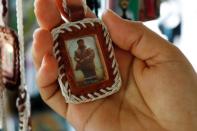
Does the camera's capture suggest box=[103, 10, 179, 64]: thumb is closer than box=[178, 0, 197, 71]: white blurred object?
Yes

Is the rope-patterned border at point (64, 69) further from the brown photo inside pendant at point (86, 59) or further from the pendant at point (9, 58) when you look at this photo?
the pendant at point (9, 58)

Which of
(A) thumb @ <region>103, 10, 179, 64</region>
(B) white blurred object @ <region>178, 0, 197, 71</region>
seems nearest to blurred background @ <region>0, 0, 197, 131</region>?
(B) white blurred object @ <region>178, 0, 197, 71</region>

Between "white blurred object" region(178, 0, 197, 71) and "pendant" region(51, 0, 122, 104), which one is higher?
"pendant" region(51, 0, 122, 104)

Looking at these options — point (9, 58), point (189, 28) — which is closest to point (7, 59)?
→ point (9, 58)

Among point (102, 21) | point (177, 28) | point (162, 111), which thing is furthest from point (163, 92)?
point (177, 28)

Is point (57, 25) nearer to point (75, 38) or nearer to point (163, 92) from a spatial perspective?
point (75, 38)

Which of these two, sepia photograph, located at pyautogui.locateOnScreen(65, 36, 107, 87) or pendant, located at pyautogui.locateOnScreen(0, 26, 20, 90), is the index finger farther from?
pendant, located at pyautogui.locateOnScreen(0, 26, 20, 90)

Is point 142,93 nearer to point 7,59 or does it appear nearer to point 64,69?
point 64,69
